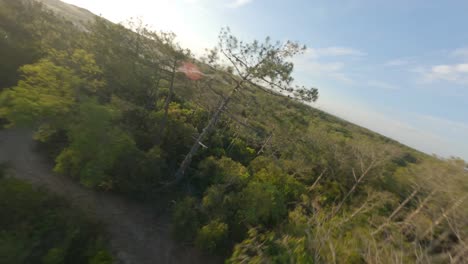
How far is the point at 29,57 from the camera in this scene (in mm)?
13406

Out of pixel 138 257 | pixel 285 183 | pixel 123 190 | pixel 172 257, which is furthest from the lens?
pixel 285 183

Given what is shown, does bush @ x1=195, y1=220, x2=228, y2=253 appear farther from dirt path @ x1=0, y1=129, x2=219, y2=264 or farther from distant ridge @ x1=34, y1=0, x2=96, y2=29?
distant ridge @ x1=34, y1=0, x2=96, y2=29

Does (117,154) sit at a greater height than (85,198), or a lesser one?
greater

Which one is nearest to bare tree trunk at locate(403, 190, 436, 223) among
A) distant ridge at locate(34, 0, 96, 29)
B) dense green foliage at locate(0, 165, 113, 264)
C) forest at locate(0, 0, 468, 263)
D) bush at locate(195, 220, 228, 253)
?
forest at locate(0, 0, 468, 263)

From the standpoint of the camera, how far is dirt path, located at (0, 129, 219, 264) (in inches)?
342

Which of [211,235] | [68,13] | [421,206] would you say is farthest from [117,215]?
[68,13]

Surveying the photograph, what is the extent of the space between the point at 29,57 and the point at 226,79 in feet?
40.3

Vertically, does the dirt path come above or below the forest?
below

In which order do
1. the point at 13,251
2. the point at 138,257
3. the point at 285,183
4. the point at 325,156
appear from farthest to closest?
the point at 325,156 → the point at 285,183 → the point at 138,257 → the point at 13,251

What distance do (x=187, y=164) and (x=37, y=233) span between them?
23.7 ft

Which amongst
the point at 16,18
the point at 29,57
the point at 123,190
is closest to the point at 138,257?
the point at 123,190

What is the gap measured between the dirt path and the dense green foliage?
1837 millimetres

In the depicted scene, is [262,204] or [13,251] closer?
[13,251]

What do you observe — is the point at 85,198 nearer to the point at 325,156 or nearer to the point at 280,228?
the point at 280,228
